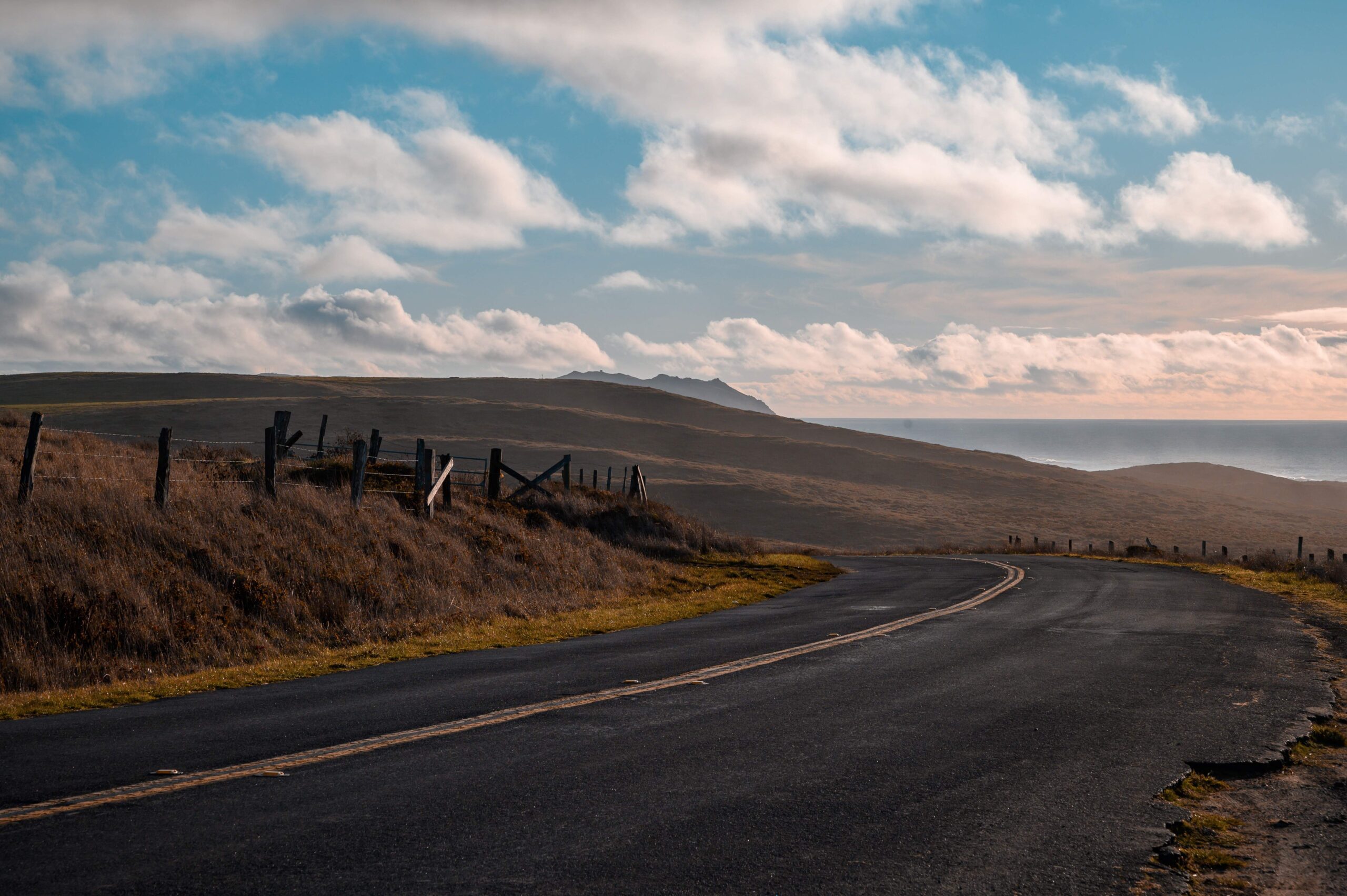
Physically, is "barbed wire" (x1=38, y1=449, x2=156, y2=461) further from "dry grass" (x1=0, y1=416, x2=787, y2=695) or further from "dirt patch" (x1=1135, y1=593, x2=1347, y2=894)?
"dirt patch" (x1=1135, y1=593, x2=1347, y2=894)

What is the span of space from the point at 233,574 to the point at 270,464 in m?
4.90

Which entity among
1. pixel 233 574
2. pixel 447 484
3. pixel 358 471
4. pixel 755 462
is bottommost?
pixel 233 574

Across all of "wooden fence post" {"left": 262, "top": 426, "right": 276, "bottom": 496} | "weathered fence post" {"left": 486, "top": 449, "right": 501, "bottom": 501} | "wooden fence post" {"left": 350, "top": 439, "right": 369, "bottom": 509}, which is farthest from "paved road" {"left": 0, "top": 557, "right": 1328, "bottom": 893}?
"weathered fence post" {"left": 486, "top": 449, "right": 501, "bottom": 501}

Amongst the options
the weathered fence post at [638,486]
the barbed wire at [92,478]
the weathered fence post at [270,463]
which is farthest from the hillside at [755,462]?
the barbed wire at [92,478]

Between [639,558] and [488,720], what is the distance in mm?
18153

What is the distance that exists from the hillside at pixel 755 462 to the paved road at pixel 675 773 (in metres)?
48.4

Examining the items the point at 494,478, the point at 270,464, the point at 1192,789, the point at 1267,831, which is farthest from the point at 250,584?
the point at 1267,831

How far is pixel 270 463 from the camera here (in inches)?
747

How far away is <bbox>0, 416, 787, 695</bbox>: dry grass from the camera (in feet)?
39.7

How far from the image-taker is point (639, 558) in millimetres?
26125

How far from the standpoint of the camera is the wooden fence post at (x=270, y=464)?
18.7 metres

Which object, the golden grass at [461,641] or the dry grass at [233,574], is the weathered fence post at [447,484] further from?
the golden grass at [461,641]

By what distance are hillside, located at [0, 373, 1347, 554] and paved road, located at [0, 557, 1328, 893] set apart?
48368 millimetres

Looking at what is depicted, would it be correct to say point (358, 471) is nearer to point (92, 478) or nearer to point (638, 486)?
point (92, 478)
